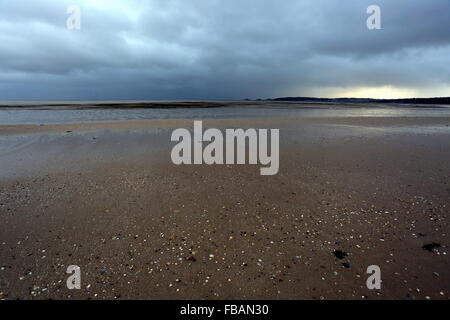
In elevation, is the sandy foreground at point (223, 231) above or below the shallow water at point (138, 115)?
below

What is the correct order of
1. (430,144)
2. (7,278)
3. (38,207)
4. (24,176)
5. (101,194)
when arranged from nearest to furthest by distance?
1. (7,278)
2. (38,207)
3. (101,194)
4. (24,176)
5. (430,144)

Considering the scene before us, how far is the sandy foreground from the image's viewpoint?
3.00 meters

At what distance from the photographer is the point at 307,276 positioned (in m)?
3.14

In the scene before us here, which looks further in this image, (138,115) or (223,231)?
(138,115)

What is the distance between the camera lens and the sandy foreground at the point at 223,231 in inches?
118

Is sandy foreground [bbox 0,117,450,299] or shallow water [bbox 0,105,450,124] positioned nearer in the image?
sandy foreground [bbox 0,117,450,299]

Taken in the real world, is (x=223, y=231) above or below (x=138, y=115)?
below

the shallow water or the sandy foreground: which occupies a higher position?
the shallow water

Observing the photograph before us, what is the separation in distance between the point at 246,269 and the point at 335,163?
6771mm

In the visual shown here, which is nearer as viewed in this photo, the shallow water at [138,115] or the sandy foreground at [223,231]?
the sandy foreground at [223,231]

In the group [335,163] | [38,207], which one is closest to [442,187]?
[335,163]

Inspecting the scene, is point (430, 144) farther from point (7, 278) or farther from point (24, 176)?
point (24, 176)

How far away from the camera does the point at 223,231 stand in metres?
4.18
